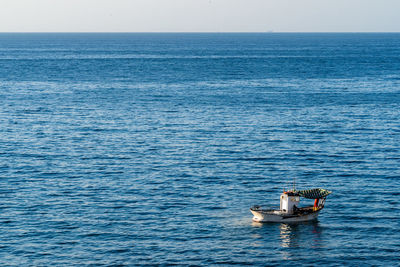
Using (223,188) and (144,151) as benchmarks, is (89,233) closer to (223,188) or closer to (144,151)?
(223,188)

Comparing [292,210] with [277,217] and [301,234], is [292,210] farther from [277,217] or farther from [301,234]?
[301,234]

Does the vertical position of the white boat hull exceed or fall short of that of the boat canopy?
it falls short

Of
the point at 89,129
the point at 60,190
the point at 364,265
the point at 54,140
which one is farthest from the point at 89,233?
the point at 89,129

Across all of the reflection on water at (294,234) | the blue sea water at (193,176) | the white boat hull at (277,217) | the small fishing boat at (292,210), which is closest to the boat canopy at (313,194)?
the small fishing boat at (292,210)

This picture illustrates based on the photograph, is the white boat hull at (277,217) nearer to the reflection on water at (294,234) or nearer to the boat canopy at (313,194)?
the reflection on water at (294,234)

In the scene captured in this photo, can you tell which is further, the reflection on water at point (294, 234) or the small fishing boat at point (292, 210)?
the small fishing boat at point (292, 210)

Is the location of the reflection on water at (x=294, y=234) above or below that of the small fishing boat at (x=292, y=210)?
below

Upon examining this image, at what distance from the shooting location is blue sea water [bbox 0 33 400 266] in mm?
48781

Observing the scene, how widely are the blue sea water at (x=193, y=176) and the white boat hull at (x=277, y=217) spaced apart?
0.74m

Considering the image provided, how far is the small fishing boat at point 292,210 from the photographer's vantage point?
177 ft

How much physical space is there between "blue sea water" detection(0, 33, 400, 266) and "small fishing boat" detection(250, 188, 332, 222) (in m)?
0.92

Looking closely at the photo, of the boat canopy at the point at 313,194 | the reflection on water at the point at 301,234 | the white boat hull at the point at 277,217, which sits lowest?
the reflection on water at the point at 301,234

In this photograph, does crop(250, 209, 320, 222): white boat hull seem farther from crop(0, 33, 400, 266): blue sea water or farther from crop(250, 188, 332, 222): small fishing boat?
crop(0, 33, 400, 266): blue sea water

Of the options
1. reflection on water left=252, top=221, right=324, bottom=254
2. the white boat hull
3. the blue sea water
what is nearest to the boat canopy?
the white boat hull
